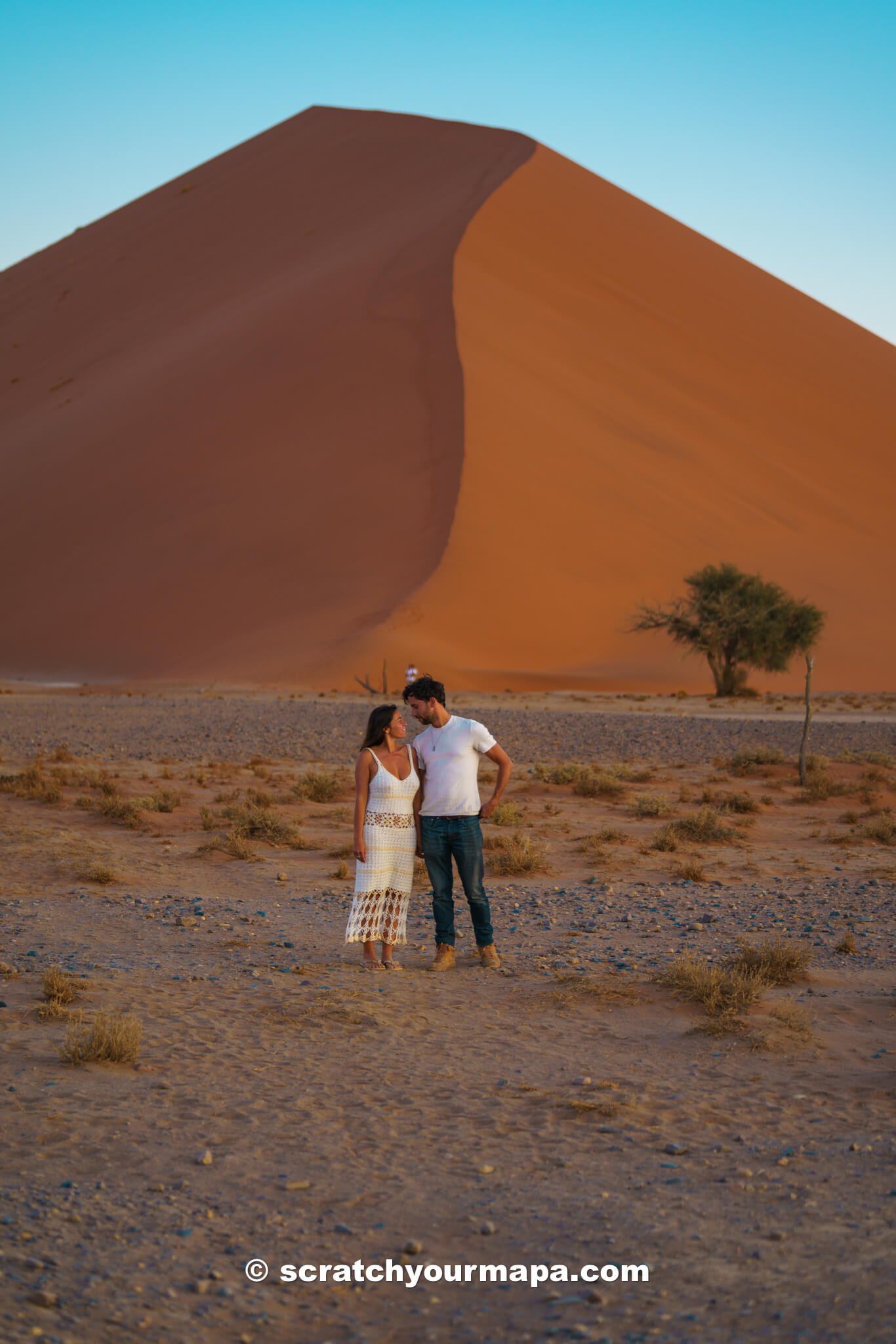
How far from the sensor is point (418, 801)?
6.43m

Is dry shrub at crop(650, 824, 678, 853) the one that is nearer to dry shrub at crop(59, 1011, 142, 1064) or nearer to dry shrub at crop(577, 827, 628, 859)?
dry shrub at crop(577, 827, 628, 859)

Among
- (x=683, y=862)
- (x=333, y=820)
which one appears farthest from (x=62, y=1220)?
(x=333, y=820)

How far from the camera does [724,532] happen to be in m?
43.3

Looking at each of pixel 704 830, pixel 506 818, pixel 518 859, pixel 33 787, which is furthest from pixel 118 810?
pixel 704 830

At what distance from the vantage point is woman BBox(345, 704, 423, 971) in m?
6.39

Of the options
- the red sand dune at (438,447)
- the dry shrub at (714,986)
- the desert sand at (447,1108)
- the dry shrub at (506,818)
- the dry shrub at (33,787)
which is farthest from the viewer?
the red sand dune at (438,447)

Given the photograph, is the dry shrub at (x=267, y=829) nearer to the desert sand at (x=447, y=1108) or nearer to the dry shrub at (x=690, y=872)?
the desert sand at (x=447, y=1108)

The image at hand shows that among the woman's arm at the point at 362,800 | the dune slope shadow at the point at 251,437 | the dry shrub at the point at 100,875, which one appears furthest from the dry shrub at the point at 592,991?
the dune slope shadow at the point at 251,437

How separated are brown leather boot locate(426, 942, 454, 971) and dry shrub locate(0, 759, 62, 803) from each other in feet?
23.4

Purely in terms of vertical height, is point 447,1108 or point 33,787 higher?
point 33,787

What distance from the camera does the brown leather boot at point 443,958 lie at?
21.7 feet

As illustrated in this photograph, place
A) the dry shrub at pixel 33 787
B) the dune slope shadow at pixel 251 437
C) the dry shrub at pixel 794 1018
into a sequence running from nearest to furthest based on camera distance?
the dry shrub at pixel 794 1018 → the dry shrub at pixel 33 787 → the dune slope shadow at pixel 251 437

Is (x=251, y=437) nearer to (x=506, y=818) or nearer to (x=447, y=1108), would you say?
(x=506, y=818)

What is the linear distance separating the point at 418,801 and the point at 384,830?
8.8 inches
